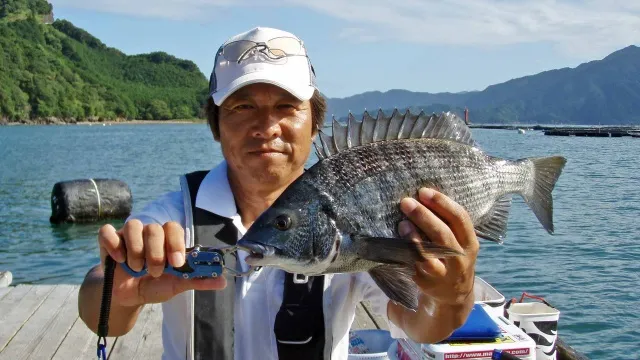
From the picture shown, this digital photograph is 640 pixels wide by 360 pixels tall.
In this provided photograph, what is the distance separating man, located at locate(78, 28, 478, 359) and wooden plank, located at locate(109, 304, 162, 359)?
2.80 meters

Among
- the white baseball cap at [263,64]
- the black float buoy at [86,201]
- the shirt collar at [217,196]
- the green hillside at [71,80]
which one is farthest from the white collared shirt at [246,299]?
the green hillside at [71,80]

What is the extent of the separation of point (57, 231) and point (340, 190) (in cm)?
1731

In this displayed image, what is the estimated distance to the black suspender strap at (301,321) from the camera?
269cm

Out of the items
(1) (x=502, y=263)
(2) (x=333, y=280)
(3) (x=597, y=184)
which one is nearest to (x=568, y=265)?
(1) (x=502, y=263)

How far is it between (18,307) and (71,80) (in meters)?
152

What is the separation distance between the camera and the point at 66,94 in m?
138

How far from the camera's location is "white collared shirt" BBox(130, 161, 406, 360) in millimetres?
2781

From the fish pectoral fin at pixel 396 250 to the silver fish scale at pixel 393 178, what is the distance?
9 cm

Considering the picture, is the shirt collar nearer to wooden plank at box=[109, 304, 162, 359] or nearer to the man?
the man

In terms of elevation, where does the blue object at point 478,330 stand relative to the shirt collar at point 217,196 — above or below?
below

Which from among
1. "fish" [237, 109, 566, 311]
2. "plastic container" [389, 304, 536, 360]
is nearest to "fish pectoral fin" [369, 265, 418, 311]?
"fish" [237, 109, 566, 311]

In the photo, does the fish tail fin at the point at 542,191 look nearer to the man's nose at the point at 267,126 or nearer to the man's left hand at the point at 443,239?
the man's left hand at the point at 443,239

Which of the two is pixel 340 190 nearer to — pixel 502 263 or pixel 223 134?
pixel 223 134

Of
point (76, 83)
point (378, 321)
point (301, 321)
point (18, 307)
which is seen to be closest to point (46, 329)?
point (18, 307)
